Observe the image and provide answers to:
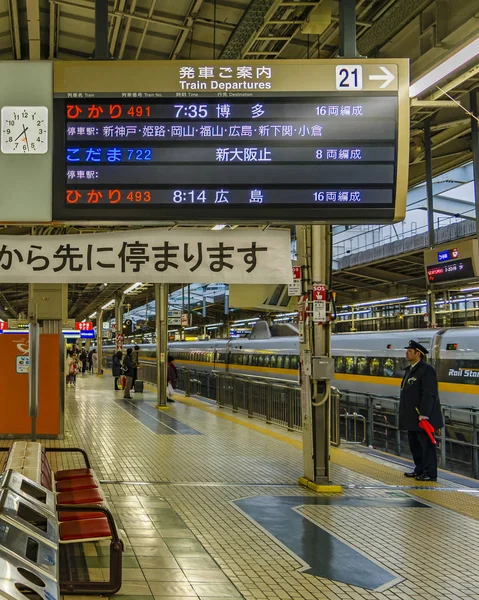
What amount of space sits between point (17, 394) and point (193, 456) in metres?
3.91

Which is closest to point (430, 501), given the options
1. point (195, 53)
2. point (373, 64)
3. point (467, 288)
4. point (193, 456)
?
point (193, 456)

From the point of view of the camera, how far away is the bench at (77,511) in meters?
4.16

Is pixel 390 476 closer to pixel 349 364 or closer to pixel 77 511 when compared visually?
pixel 77 511

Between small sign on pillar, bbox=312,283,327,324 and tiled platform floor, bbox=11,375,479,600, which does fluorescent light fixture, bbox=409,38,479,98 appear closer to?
small sign on pillar, bbox=312,283,327,324

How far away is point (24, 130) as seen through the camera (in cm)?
469

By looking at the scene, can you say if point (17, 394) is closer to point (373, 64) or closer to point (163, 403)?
point (163, 403)

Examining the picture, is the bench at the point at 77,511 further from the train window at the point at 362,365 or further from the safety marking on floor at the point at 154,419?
the train window at the point at 362,365

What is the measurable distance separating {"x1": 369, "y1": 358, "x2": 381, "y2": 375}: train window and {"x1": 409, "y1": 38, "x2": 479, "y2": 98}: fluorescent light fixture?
38.7 ft

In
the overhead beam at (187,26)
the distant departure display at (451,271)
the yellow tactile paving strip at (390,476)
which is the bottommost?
the yellow tactile paving strip at (390,476)

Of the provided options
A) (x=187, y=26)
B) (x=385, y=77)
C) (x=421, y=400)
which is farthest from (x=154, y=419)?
(x=385, y=77)

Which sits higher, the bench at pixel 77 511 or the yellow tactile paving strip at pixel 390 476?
the bench at pixel 77 511

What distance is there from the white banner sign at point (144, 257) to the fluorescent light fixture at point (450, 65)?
2.14 meters

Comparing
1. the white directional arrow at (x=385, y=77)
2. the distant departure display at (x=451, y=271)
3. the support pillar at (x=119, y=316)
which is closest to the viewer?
the white directional arrow at (x=385, y=77)

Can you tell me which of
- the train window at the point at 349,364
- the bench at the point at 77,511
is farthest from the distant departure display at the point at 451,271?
the bench at the point at 77,511
